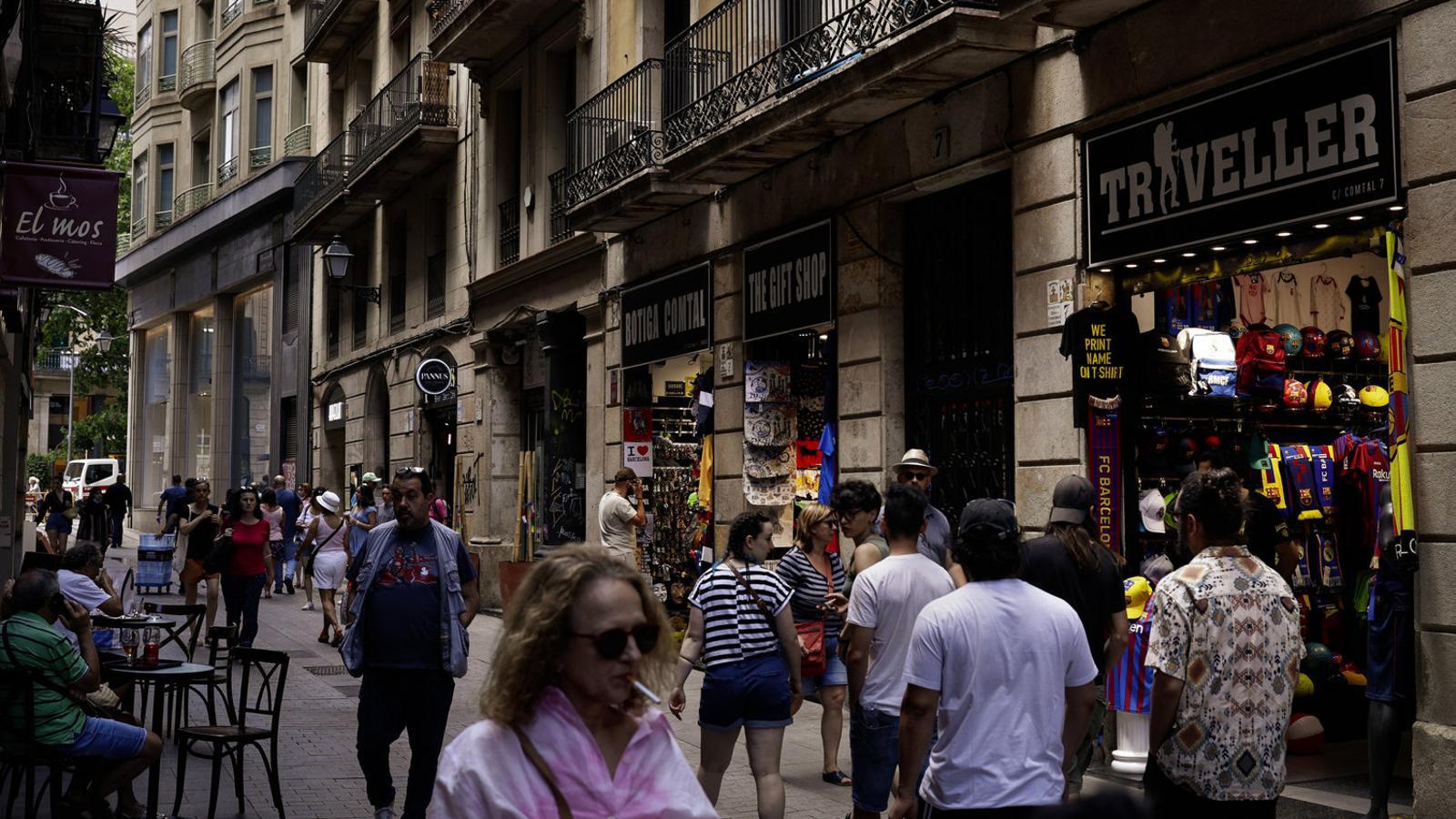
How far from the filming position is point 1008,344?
11.4m

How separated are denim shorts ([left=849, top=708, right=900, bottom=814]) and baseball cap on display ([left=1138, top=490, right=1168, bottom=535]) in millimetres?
3530

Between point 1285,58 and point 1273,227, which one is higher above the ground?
point 1285,58

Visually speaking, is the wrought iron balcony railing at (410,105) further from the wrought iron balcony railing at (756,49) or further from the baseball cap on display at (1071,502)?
the baseball cap on display at (1071,502)

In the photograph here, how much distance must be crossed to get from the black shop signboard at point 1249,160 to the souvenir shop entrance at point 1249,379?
0.7 inches

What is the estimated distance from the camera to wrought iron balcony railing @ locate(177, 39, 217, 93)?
40.0 metres

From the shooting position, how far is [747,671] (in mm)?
7023

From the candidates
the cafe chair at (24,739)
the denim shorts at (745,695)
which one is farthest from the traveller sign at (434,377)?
the denim shorts at (745,695)

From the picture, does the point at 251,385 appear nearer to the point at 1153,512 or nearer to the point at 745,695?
the point at 1153,512

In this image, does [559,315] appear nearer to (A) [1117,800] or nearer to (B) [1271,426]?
(B) [1271,426]

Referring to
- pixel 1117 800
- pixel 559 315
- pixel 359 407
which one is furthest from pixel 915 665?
pixel 359 407

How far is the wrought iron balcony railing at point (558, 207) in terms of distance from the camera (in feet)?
63.6

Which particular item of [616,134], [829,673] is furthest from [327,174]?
[829,673]

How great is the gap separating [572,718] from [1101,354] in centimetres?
770

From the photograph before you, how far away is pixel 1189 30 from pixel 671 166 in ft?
20.5
